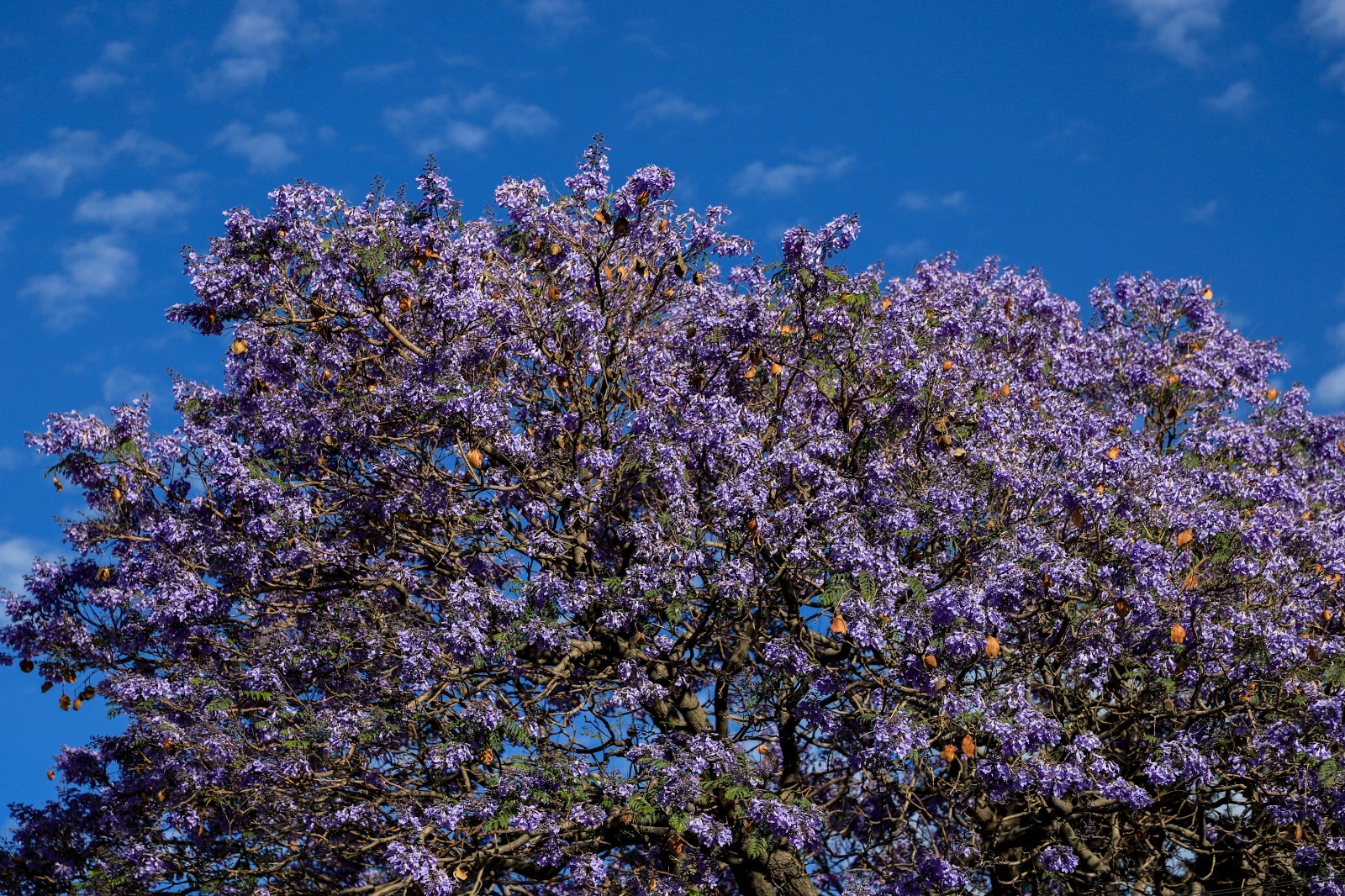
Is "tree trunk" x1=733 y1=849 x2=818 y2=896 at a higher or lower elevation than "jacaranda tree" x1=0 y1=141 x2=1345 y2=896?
lower

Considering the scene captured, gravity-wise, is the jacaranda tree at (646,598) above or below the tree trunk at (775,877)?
above

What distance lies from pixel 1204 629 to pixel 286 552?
8504 mm

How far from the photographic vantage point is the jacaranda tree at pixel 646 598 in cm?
1164

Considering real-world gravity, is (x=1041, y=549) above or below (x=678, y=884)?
above

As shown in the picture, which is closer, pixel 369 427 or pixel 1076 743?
pixel 1076 743

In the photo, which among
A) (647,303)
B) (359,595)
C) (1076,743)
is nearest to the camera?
(1076,743)

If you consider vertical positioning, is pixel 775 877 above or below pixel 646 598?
below

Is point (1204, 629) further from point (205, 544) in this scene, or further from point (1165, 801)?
point (205, 544)

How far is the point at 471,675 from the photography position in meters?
12.6

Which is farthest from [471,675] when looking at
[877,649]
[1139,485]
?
[1139,485]

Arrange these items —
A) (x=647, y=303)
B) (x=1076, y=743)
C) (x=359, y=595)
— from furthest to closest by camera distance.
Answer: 1. (x=647, y=303)
2. (x=359, y=595)
3. (x=1076, y=743)

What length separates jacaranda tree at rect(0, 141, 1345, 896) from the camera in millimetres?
11641

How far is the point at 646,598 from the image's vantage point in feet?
39.5

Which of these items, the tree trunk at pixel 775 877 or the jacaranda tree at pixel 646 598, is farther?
the tree trunk at pixel 775 877
